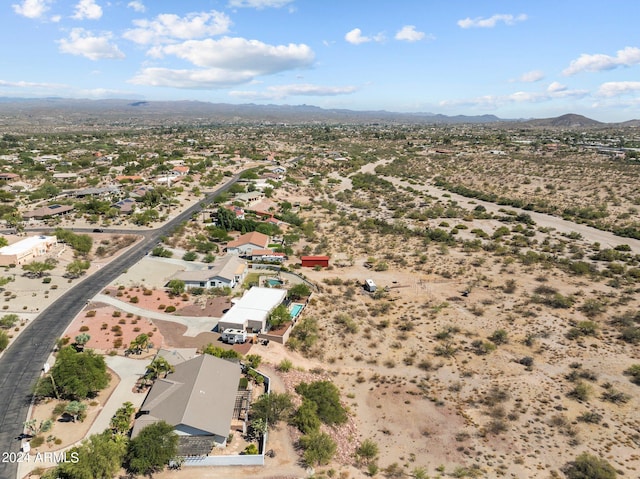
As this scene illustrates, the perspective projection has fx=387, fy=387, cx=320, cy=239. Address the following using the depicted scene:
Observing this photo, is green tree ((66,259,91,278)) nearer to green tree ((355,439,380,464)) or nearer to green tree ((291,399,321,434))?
green tree ((291,399,321,434))

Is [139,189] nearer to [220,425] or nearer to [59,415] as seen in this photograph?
[59,415]

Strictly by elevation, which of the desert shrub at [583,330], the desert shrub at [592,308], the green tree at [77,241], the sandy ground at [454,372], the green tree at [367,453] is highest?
the green tree at [77,241]

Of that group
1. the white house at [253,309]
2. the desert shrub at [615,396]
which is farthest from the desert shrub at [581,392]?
the white house at [253,309]

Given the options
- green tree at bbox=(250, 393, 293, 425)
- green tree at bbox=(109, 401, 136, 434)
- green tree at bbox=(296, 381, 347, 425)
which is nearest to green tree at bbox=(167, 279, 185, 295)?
green tree at bbox=(109, 401, 136, 434)

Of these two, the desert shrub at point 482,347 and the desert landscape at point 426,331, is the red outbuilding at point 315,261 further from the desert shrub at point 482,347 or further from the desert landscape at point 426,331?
the desert shrub at point 482,347

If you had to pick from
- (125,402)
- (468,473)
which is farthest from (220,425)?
(468,473)

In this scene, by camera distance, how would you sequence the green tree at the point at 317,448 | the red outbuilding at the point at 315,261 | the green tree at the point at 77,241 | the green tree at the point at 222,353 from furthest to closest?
1. the green tree at the point at 77,241
2. the red outbuilding at the point at 315,261
3. the green tree at the point at 222,353
4. the green tree at the point at 317,448

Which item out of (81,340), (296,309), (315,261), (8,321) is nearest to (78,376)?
(81,340)
